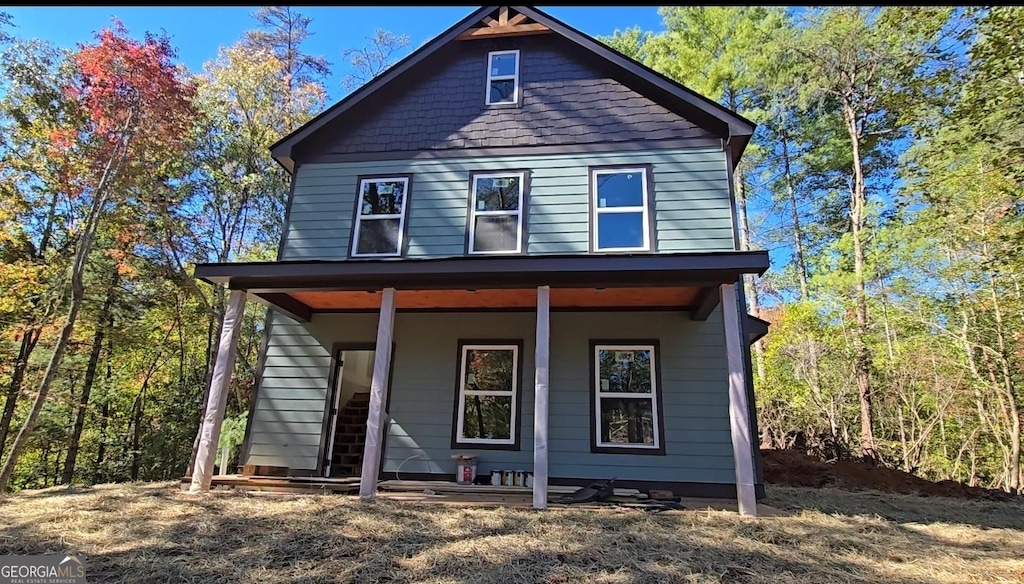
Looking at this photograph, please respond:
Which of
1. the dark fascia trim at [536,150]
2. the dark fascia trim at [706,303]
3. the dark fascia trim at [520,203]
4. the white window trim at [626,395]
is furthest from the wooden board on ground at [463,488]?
the dark fascia trim at [536,150]

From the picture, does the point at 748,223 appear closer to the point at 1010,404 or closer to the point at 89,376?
the point at 1010,404

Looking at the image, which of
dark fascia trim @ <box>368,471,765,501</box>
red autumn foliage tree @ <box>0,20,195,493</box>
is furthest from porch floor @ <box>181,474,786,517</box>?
red autumn foliage tree @ <box>0,20,195,493</box>

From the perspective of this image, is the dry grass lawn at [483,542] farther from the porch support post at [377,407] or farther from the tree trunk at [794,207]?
the tree trunk at [794,207]

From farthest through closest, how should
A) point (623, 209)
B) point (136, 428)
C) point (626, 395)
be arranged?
point (136, 428) < point (623, 209) < point (626, 395)

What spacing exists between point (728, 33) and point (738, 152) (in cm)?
1074

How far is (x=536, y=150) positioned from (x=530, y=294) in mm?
2540

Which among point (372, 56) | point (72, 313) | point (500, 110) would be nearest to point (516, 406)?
point (500, 110)

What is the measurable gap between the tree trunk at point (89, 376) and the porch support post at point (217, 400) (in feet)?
27.9

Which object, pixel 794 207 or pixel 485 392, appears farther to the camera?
pixel 794 207

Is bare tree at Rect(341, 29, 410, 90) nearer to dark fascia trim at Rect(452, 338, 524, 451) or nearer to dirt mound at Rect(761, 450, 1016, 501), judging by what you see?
dark fascia trim at Rect(452, 338, 524, 451)

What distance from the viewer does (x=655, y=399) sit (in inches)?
295

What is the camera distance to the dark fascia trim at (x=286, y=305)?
765 cm

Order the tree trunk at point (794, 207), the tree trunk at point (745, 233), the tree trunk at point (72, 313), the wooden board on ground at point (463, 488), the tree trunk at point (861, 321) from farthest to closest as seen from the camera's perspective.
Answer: the tree trunk at point (794, 207) → the tree trunk at point (745, 233) → the tree trunk at point (861, 321) → the tree trunk at point (72, 313) → the wooden board on ground at point (463, 488)

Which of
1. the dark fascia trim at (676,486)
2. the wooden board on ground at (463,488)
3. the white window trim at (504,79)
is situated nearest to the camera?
the wooden board on ground at (463,488)
